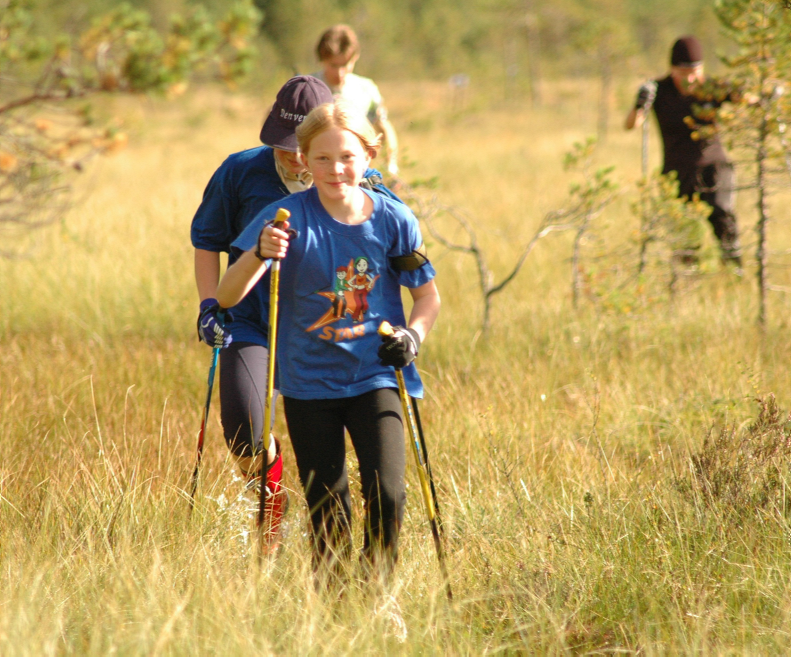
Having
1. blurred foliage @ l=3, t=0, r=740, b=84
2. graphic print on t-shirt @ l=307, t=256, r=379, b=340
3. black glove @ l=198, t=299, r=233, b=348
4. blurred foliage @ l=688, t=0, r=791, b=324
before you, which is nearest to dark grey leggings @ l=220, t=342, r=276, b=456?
black glove @ l=198, t=299, r=233, b=348

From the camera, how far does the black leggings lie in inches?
109

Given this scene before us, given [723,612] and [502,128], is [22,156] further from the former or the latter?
[502,128]

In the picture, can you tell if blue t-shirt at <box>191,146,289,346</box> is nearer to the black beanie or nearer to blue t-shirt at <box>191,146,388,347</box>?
blue t-shirt at <box>191,146,388,347</box>

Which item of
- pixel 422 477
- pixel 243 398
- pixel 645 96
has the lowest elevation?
pixel 422 477

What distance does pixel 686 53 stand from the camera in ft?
21.6

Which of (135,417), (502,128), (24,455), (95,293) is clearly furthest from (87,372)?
(502,128)

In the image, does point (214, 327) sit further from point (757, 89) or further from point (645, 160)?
point (645, 160)

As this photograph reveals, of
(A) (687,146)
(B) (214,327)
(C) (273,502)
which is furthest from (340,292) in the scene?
(A) (687,146)

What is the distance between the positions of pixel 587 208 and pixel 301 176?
2.98m

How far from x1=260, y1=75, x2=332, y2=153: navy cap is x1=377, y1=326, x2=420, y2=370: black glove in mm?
919

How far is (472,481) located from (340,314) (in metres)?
1.27

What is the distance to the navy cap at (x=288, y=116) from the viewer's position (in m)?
3.11

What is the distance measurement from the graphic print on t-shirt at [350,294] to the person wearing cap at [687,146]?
4569 mm

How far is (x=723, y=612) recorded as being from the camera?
2551 mm
